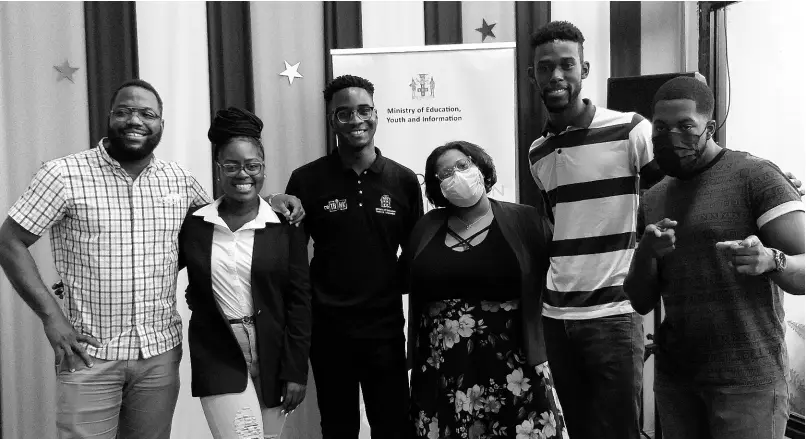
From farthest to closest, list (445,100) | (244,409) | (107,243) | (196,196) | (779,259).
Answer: (445,100), (196,196), (107,243), (244,409), (779,259)

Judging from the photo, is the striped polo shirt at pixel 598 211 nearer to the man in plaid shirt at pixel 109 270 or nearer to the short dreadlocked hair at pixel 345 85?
the short dreadlocked hair at pixel 345 85

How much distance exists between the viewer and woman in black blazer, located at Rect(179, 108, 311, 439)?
6.38 ft

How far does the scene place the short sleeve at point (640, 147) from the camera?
1977mm

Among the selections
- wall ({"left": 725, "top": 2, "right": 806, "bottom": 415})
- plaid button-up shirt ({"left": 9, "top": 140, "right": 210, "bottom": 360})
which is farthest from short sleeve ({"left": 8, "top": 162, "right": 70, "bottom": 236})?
wall ({"left": 725, "top": 2, "right": 806, "bottom": 415})

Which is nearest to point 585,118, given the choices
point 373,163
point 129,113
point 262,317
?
point 373,163

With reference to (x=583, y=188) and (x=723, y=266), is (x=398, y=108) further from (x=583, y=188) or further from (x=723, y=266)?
(x=723, y=266)

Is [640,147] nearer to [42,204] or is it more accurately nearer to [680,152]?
[680,152]

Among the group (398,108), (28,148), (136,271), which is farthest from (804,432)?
(28,148)

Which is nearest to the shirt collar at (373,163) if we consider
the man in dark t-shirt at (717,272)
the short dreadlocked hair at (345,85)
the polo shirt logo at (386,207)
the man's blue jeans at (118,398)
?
the polo shirt logo at (386,207)

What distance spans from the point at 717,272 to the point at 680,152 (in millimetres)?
327

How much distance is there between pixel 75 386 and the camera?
2.04 meters

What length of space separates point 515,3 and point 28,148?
2.88m

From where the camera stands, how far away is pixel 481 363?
1970mm

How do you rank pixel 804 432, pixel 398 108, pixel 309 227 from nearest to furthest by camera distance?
pixel 309 227
pixel 804 432
pixel 398 108
